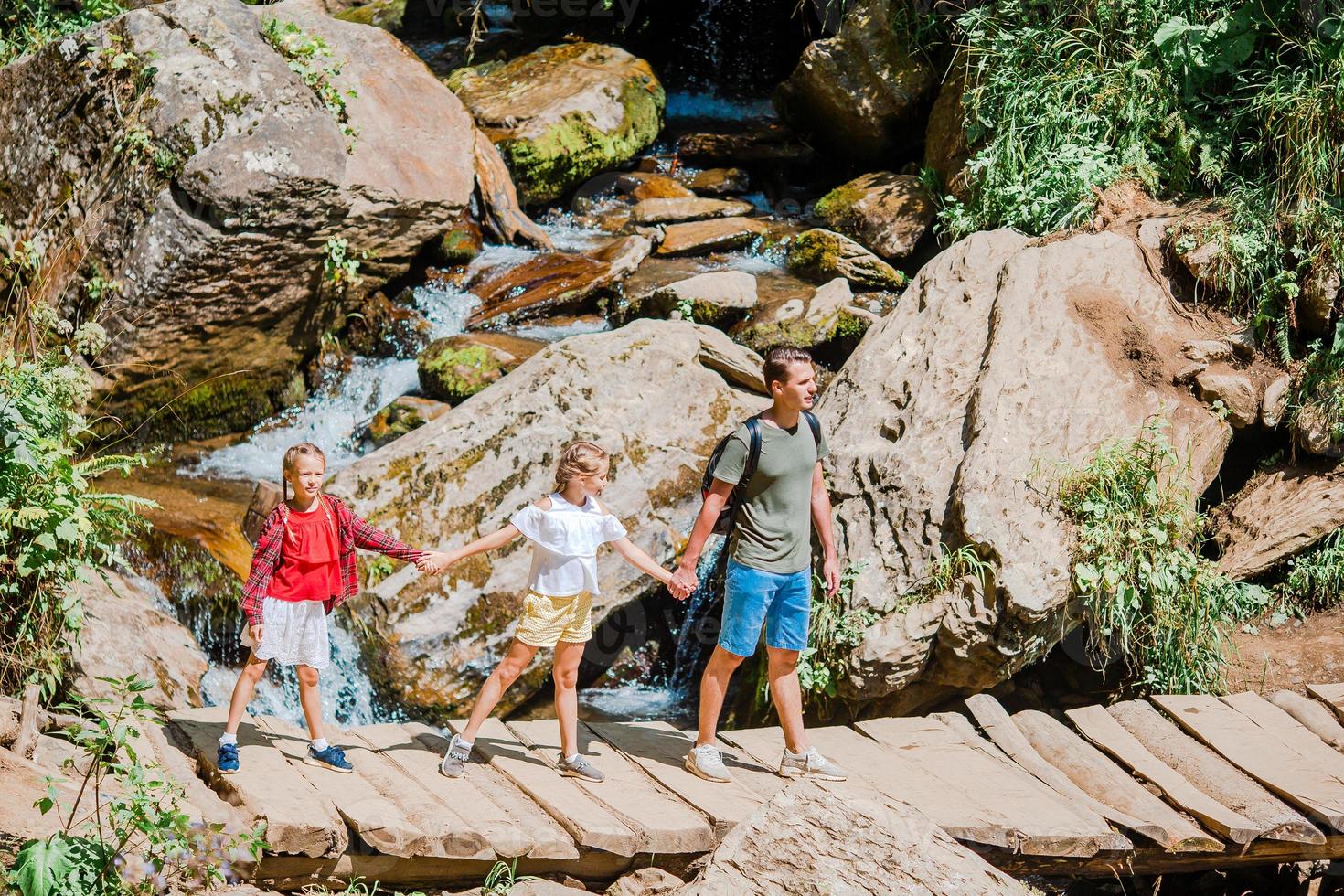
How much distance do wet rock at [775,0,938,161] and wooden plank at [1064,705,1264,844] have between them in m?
6.96

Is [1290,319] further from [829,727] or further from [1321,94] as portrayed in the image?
[829,727]

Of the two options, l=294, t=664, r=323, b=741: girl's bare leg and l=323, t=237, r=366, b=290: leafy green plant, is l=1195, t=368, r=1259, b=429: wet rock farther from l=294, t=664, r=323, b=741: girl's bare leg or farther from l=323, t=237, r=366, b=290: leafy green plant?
l=323, t=237, r=366, b=290: leafy green plant

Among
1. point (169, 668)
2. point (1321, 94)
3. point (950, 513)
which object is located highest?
point (1321, 94)

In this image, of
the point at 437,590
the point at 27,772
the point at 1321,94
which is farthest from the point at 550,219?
the point at 27,772

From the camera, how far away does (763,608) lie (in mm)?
5125

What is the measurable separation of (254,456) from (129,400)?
0.96 m

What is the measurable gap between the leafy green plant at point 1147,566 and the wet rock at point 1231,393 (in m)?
0.59

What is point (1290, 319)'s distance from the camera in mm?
7516

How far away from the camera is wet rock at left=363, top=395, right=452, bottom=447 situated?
8969 millimetres

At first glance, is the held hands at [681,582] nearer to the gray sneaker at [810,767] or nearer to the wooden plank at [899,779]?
the gray sneaker at [810,767]

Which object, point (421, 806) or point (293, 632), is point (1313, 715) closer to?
point (421, 806)

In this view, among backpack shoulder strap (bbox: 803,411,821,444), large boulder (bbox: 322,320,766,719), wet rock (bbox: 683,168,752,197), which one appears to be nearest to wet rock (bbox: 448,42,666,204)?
wet rock (bbox: 683,168,752,197)

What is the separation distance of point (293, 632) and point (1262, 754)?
4.68m

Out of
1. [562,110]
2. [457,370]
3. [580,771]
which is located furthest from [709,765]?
[562,110]
